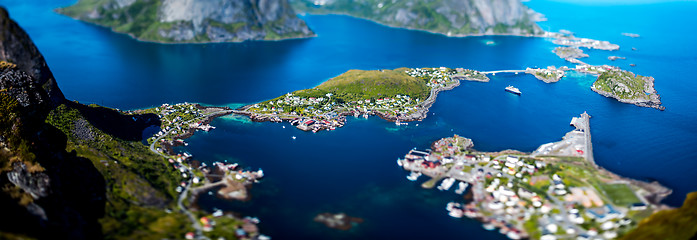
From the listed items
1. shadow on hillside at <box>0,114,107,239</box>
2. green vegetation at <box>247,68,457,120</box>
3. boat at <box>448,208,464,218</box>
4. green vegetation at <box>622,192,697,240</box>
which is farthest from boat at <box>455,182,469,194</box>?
shadow on hillside at <box>0,114,107,239</box>

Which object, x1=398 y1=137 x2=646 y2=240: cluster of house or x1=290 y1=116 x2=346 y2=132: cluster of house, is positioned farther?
x1=290 y1=116 x2=346 y2=132: cluster of house

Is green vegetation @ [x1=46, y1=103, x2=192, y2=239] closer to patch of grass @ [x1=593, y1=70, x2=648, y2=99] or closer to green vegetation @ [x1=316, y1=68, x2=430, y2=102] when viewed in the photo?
green vegetation @ [x1=316, y1=68, x2=430, y2=102]

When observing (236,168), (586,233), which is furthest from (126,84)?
(586,233)

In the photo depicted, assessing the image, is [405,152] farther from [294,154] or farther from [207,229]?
[207,229]

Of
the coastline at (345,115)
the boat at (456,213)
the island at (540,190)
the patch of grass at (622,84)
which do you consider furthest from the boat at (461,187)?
the patch of grass at (622,84)

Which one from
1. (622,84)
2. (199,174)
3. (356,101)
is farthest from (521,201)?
(622,84)

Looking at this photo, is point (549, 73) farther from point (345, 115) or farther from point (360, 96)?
point (345, 115)
